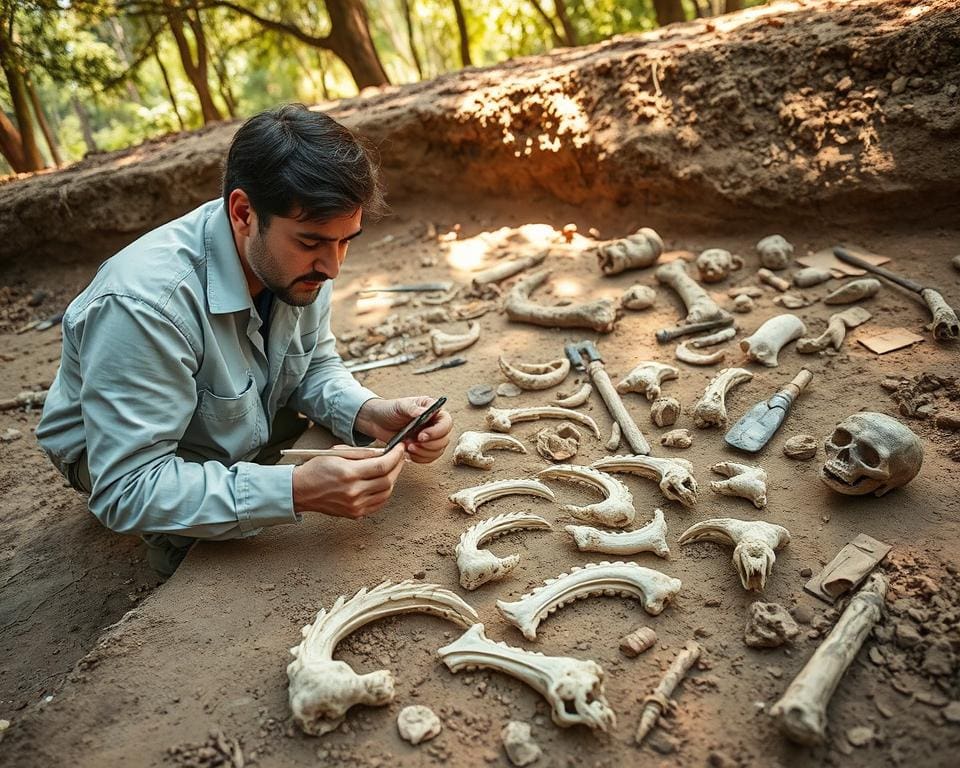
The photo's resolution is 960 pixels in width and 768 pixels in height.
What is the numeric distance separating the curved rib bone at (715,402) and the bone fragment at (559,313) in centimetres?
84

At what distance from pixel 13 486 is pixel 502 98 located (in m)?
4.54

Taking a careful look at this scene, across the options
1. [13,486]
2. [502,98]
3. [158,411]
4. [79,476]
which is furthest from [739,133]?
[13,486]

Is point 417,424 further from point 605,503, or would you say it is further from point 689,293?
point 689,293

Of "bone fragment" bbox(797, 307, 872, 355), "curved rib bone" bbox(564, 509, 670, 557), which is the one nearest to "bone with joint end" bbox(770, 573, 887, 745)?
"curved rib bone" bbox(564, 509, 670, 557)

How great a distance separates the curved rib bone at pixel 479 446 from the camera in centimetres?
262

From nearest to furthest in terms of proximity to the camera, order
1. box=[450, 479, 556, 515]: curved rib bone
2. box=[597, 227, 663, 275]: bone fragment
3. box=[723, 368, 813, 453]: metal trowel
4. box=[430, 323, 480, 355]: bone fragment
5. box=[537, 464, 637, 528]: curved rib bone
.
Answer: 1. box=[537, 464, 637, 528]: curved rib bone
2. box=[450, 479, 556, 515]: curved rib bone
3. box=[723, 368, 813, 453]: metal trowel
4. box=[430, 323, 480, 355]: bone fragment
5. box=[597, 227, 663, 275]: bone fragment

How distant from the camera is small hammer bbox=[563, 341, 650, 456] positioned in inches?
106

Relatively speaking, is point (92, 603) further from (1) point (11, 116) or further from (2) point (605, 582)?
(1) point (11, 116)

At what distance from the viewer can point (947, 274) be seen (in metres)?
3.44

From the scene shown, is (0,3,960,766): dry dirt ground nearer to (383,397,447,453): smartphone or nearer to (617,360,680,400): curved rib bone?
(617,360,680,400): curved rib bone

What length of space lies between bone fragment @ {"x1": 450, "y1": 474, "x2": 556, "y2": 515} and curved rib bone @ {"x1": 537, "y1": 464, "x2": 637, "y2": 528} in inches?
4.4

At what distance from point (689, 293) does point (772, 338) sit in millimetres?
728

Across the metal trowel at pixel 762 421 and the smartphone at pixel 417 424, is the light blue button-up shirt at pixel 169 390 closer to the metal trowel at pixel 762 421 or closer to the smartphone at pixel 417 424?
the smartphone at pixel 417 424

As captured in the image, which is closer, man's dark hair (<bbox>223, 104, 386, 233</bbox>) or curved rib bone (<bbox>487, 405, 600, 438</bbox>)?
man's dark hair (<bbox>223, 104, 386, 233</bbox>)
